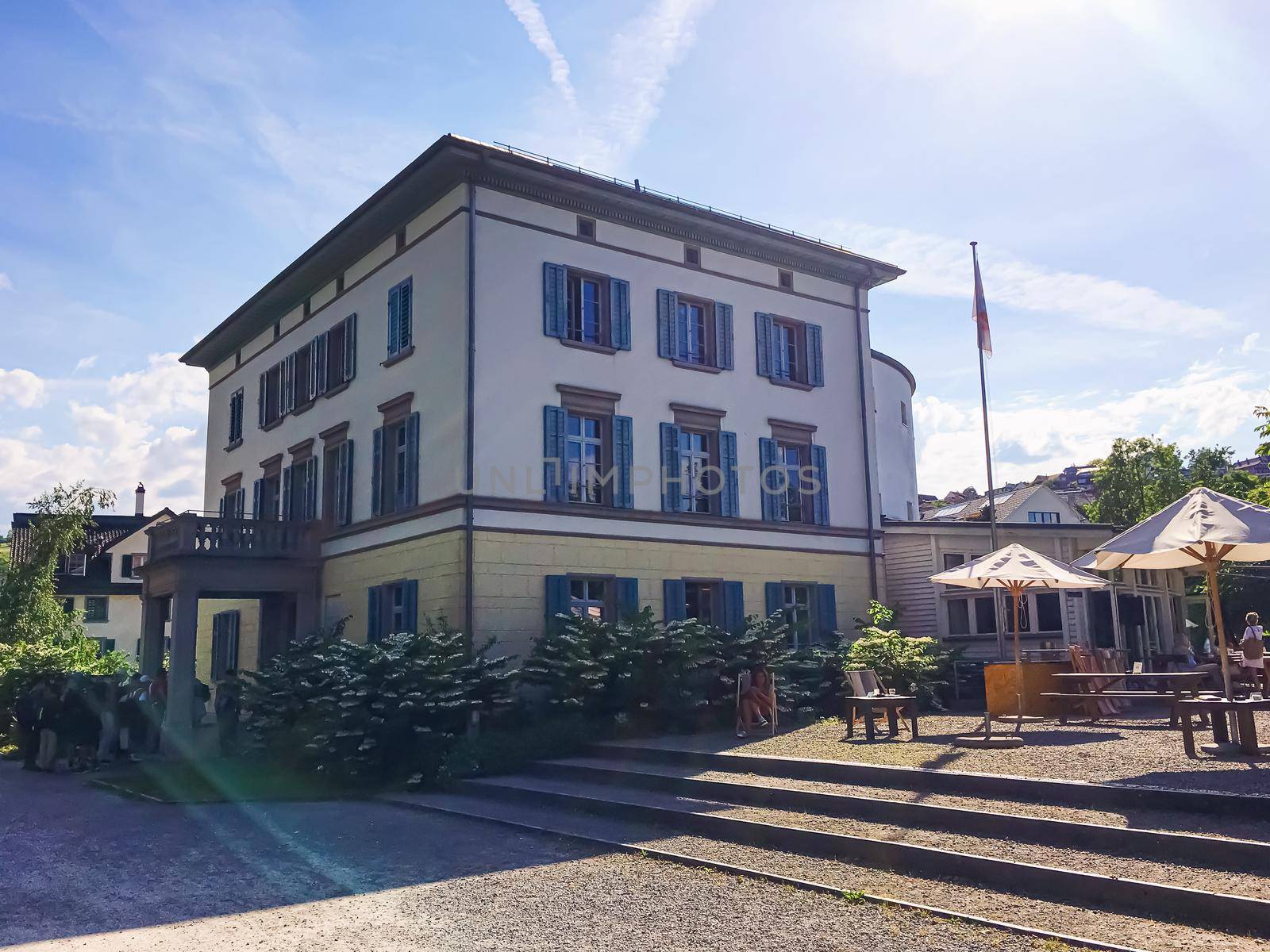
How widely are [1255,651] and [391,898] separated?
45.4ft

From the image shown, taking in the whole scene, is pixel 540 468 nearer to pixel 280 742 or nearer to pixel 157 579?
pixel 280 742

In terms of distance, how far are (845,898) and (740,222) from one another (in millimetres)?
17683

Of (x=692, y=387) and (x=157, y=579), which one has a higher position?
(x=692, y=387)

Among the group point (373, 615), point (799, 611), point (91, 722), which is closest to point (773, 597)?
point (799, 611)

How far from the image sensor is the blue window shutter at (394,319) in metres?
21.5

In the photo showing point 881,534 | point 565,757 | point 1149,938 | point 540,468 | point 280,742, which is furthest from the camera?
point 881,534

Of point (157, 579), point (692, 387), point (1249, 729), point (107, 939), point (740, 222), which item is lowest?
point (107, 939)

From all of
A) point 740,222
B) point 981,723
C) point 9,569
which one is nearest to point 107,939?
point 981,723

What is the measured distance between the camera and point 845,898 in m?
7.84

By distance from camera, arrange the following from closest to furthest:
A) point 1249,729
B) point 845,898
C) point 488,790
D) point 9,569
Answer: point 845,898 → point 1249,729 → point 488,790 → point 9,569

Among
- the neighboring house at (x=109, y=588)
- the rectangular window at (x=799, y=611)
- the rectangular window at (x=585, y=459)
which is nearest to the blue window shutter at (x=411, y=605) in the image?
the rectangular window at (x=585, y=459)

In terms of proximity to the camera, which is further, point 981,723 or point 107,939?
point 981,723

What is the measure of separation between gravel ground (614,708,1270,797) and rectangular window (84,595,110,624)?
139 ft

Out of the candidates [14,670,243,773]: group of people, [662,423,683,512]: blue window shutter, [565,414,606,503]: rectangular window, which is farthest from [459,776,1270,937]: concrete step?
[14,670,243,773]: group of people
